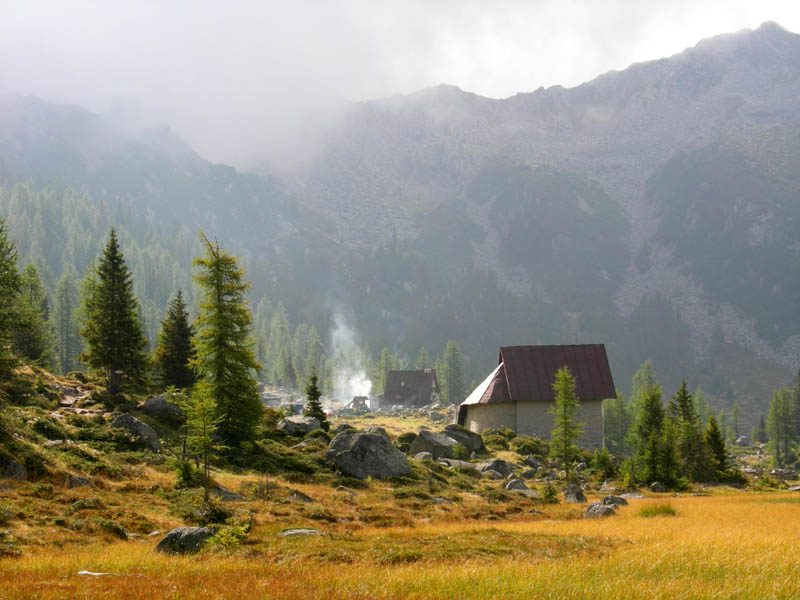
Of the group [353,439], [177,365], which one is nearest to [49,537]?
[353,439]

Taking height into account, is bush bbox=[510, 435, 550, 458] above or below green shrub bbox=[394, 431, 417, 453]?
below

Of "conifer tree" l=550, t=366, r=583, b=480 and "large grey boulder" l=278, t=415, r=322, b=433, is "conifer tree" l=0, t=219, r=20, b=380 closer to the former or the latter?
"large grey boulder" l=278, t=415, r=322, b=433

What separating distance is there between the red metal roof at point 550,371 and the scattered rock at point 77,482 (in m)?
43.8

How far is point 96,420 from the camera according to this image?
32156 mm

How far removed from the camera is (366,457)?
34.0 meters

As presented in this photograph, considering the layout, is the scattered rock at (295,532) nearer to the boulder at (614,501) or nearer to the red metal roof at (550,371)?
the boulder at (614,501)

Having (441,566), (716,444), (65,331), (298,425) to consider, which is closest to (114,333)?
(298,425)

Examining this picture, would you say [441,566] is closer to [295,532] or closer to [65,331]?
[295,532]

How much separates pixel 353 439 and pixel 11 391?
63.9 ft

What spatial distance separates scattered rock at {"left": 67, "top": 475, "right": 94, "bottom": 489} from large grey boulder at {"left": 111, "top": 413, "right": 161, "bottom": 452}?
316 inches

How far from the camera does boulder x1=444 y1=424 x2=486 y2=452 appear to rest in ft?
165

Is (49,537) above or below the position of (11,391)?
below

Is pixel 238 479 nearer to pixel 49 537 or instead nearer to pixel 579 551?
pixel 49 537

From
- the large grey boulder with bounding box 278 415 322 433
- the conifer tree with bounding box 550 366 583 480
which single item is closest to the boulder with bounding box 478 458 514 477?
the conifer tree with bounding box 550 366 583 480
